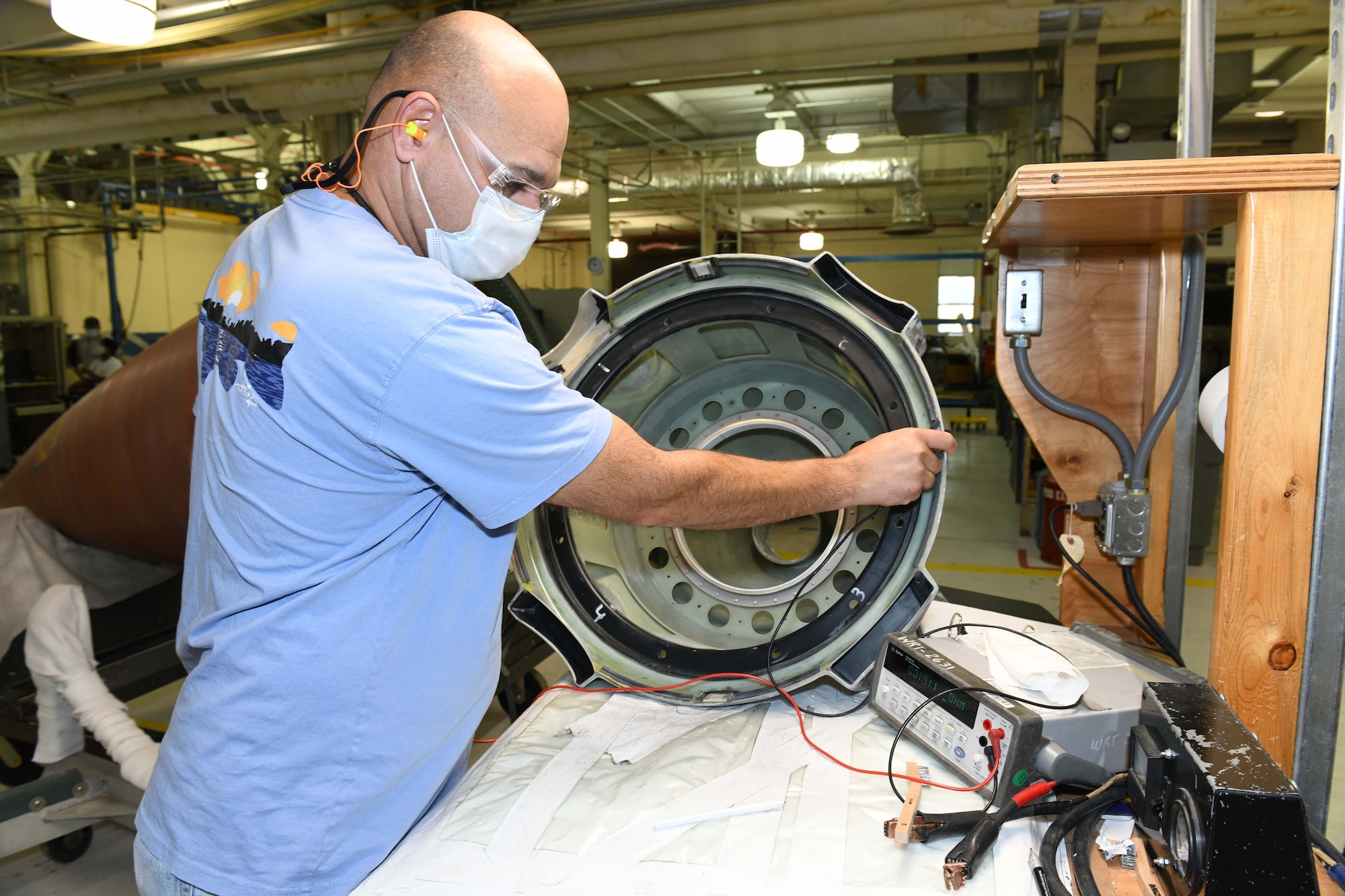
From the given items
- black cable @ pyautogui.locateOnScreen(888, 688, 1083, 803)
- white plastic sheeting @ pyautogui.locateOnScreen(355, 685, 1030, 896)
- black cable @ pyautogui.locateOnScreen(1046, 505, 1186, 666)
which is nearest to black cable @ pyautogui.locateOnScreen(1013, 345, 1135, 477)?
black cable @ pyautogui.locateOnScreen(1046, 505, 1186, 666)

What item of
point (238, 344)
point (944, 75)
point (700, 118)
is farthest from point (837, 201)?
point (238, 344)

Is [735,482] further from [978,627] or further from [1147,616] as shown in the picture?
[1147,616]

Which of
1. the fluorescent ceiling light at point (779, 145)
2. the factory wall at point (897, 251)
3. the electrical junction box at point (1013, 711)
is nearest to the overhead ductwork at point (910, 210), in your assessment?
the fluorescent ceiling light at point (779, 145)

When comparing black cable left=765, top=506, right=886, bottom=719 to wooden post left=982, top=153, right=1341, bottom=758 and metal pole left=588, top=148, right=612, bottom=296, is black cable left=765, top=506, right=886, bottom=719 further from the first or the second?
metal pole left=588, top=148, right=612, bottom=296

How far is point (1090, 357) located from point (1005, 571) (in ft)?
13.1

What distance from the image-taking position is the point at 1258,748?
0.83m

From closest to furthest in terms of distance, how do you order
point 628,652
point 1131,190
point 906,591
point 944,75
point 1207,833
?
point 1207,833, point 1131,190, point 906,591, point 628,652, point 944,75

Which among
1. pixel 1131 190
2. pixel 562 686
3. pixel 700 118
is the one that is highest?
pixel 700 118

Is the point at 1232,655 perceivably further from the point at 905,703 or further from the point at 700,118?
the point at 700,118

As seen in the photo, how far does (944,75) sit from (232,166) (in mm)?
8084

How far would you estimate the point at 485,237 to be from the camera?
1191 mm

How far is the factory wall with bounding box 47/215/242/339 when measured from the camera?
38.8 ft

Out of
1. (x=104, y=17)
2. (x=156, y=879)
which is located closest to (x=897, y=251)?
(x=104, y=17)

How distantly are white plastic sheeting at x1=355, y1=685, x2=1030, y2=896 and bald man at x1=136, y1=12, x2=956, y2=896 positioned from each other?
104 mm
